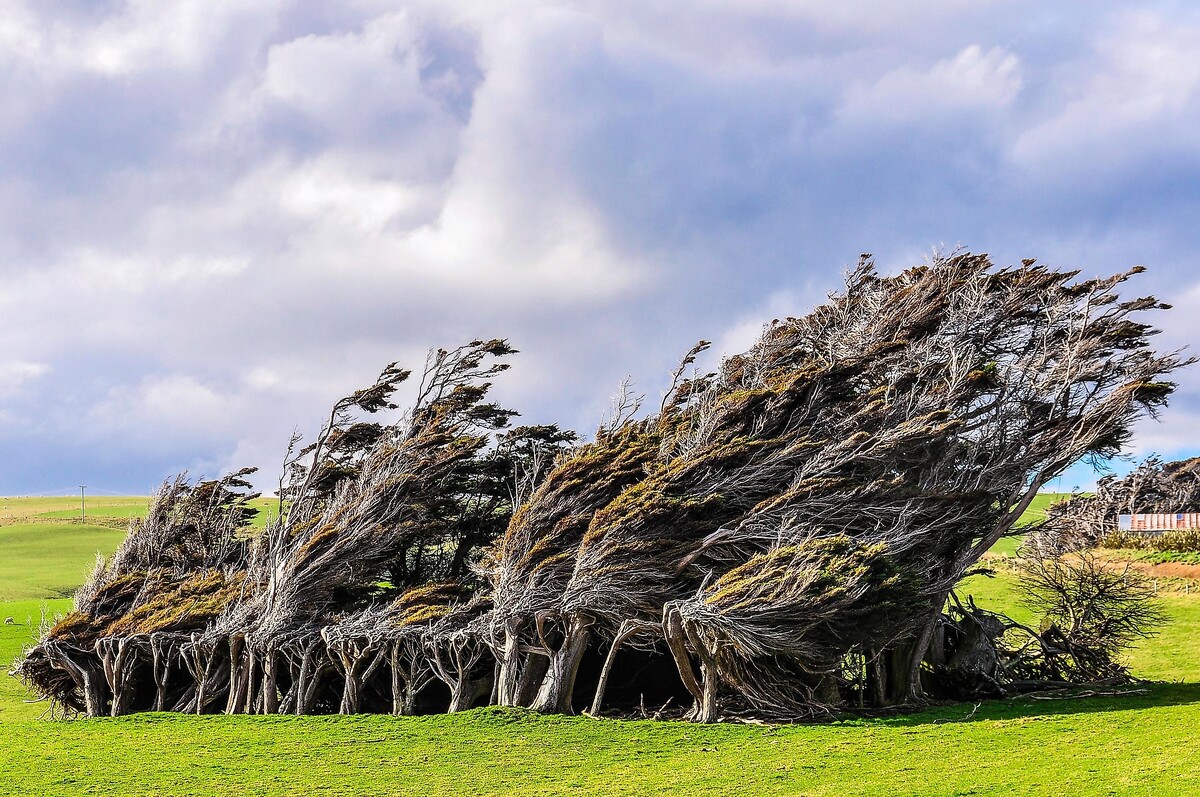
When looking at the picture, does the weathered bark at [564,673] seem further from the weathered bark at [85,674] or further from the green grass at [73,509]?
the green grass at [73,509]

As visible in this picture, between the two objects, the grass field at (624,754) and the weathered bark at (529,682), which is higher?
the weathered bark at (529,682)

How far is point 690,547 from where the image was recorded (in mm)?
21484

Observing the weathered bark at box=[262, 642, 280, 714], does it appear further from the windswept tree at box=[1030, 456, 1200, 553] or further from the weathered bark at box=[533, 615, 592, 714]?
the windswept tree at box=[1030, 456, 1200, 553]

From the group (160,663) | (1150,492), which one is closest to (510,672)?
(160,663)

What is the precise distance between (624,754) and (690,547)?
16.3ft

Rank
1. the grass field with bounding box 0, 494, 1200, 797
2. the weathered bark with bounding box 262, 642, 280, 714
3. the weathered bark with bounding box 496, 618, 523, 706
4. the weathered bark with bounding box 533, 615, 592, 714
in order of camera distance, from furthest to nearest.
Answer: the weathered bark with bounding box 262, 642, 280, 714 < the weathered bark with bounding box 496, 618, 523, 706 < the weathered bark with bounding box 533, 615, 592, 714 < the grass field with bounding box 0, 494, 1200, 797

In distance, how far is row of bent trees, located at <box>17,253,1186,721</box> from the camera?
809 inches

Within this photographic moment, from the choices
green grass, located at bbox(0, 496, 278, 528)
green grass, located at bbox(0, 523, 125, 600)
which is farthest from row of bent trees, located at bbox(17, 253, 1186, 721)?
green grass, located at bbox(0, 496, 278, 528)

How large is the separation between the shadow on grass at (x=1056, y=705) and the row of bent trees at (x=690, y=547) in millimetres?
1293

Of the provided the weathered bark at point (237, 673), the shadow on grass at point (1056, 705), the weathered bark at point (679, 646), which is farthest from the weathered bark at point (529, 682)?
the shadow on grass at point (1056, 705)

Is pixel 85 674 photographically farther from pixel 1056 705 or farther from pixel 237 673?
pixel 1056 705

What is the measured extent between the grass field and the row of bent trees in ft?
4.96

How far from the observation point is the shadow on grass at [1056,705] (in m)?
20.0

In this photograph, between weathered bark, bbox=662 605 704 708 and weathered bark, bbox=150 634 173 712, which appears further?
weathered bark, bbox=150 634 173 712
